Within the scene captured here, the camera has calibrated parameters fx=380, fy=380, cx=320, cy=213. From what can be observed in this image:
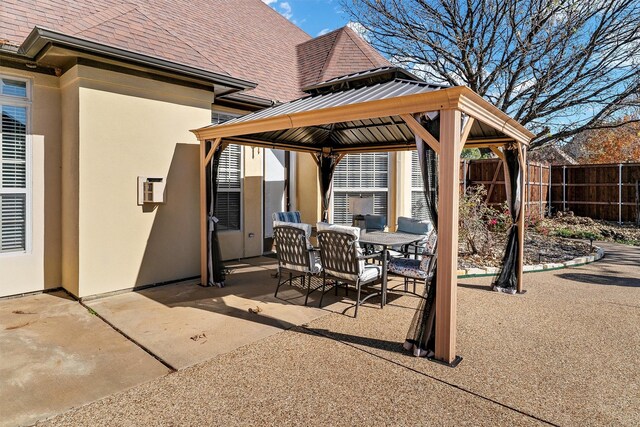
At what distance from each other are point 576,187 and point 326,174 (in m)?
11.8

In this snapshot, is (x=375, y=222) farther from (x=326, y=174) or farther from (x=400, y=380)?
(x=400, y=380)

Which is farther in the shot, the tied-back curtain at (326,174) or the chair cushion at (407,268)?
the tied-back curtain at (326,174)

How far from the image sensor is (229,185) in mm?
8242

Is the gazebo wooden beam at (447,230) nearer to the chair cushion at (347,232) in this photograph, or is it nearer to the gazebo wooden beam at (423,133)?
the gazebo wooden beam at (423,133)

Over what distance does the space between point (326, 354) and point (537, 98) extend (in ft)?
34.2

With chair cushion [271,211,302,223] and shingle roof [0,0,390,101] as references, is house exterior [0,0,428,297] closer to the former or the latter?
shingle roof [0,0,390,101]

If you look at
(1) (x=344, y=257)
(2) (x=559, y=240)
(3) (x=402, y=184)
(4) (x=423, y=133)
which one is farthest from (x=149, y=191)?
(2) (x=559, y=240)

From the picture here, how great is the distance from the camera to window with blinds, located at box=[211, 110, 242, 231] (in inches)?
319

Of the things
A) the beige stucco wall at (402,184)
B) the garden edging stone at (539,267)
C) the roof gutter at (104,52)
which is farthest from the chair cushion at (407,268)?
the roof gutter at (104,52)

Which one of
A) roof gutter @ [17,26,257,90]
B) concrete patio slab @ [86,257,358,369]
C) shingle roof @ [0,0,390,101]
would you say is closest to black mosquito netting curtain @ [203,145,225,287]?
concrete patio slab @ [86,257,358,369]

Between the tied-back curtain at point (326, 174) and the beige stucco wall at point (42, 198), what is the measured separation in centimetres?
528

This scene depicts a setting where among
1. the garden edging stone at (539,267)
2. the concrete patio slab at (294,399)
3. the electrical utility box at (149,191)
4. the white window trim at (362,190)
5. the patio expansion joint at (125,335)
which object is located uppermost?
the white window trim at (362,190)

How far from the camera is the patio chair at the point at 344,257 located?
4.97 meters

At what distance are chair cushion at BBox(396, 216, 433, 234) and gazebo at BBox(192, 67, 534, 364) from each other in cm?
160
